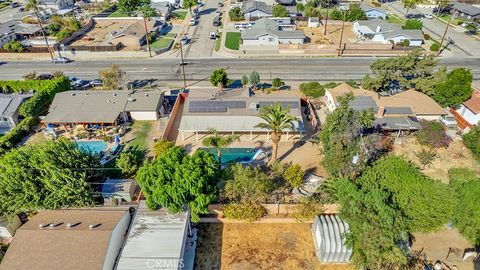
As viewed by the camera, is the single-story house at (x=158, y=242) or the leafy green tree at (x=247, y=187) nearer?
the single-story house at (x=158, y=242)

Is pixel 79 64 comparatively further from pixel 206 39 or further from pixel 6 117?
pixel 206 39

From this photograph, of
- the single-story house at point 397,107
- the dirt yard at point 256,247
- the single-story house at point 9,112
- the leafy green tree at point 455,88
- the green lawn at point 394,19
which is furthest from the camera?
the green lawn at point 394,19

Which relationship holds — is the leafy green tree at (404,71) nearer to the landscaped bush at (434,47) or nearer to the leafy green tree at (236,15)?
the landscaped bush at (434,47)

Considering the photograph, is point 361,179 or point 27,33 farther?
point 27,33

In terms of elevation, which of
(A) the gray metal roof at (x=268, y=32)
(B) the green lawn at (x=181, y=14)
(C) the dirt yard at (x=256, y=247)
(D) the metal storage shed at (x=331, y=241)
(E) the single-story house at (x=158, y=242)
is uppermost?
(A) the gray metal roof at (x=268, y=32)

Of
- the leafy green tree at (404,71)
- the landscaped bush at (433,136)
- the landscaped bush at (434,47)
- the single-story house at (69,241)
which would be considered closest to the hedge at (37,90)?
the single-story house at (69,241)

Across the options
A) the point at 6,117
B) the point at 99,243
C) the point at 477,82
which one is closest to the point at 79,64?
the point at 6,117

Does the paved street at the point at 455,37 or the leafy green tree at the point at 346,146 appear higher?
the leafy green tree at the point at 346,146
